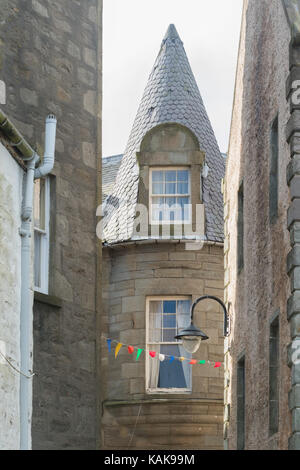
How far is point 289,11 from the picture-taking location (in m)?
19.1

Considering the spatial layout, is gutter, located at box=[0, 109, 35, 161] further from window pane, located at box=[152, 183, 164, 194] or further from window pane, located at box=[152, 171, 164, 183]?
window pane, located at box=[152, 171, 164, 183]

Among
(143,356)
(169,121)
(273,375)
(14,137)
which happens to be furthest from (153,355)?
(14,137)

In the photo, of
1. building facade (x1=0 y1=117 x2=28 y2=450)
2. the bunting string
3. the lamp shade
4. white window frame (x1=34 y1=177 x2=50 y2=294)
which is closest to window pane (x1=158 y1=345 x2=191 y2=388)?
the bunting string

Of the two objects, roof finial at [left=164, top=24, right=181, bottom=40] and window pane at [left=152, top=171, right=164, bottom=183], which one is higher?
roof finial at [left=164, top=24, right=181, bottom=40]

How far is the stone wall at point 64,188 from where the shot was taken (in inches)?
786

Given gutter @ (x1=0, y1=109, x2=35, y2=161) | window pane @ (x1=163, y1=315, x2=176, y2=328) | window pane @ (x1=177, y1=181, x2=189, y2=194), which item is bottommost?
window pane @ (x1=163, y1=315, x2=176, y2=328)

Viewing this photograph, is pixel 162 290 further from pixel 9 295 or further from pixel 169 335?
pixel 9 295

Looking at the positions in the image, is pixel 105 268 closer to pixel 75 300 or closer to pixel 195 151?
pixel 195 151

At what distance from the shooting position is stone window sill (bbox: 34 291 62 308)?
1966cm

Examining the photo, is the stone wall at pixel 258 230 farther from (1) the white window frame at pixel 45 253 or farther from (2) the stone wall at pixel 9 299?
(2) the stone wall at pixel 9 299

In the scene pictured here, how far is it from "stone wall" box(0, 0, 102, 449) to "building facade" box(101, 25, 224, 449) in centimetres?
711

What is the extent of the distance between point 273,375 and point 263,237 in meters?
2.23

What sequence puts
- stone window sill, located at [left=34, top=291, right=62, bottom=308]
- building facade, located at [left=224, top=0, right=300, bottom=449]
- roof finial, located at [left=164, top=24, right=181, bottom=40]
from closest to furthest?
building facade, located at [left=224, top=0, right=300, bottom=449]
stone window sill, located at [left=34, top=291, right=62, bottom=308]
roof finial, located at [left=164, top=24, right=181, bottom=40]
